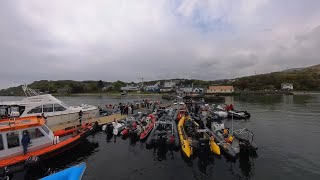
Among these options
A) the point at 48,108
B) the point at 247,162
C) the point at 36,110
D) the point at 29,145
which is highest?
the point at 48,108

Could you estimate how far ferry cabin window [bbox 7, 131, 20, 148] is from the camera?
46.9 feet

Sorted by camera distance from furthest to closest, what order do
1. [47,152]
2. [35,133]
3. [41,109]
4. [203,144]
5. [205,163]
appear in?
1. [41,109]
2. [203,144]
3. [205,163]
4. [35,133]
5. [47,152]

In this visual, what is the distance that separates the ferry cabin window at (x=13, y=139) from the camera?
14.3 meters

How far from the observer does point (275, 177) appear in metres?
14.5

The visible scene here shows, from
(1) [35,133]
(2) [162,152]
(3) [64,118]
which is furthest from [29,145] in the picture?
(3) [64,118]

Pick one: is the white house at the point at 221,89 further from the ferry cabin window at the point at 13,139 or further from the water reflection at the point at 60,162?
the ferry cabin window at the point at 13,139

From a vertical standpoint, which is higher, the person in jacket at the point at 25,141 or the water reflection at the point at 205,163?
the person in jacket at the point at 25,141

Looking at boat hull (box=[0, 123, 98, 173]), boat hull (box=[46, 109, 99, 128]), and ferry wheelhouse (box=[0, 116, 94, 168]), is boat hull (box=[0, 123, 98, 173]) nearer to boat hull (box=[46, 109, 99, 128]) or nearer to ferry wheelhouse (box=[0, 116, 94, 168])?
ferry wheelhouse (box=[0, 116, 94, 168])

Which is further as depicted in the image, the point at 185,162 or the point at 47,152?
the point at 185,162

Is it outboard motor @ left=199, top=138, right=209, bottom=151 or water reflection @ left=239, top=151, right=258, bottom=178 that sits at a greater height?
outboard motor @ left=199, top=138, right=209, bottom=151

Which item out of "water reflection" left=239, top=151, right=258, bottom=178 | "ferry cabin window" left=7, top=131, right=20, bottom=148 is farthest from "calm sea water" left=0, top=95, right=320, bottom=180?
"ferry cabin window" left=7, top=131, right=20, bottom=148

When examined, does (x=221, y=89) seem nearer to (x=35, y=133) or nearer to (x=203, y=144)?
(x=203, y=144)

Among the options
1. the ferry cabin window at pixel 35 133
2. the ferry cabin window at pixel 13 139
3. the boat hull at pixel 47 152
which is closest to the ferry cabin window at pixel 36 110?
the boat hull at pixel 47 152

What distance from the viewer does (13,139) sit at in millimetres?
14492
